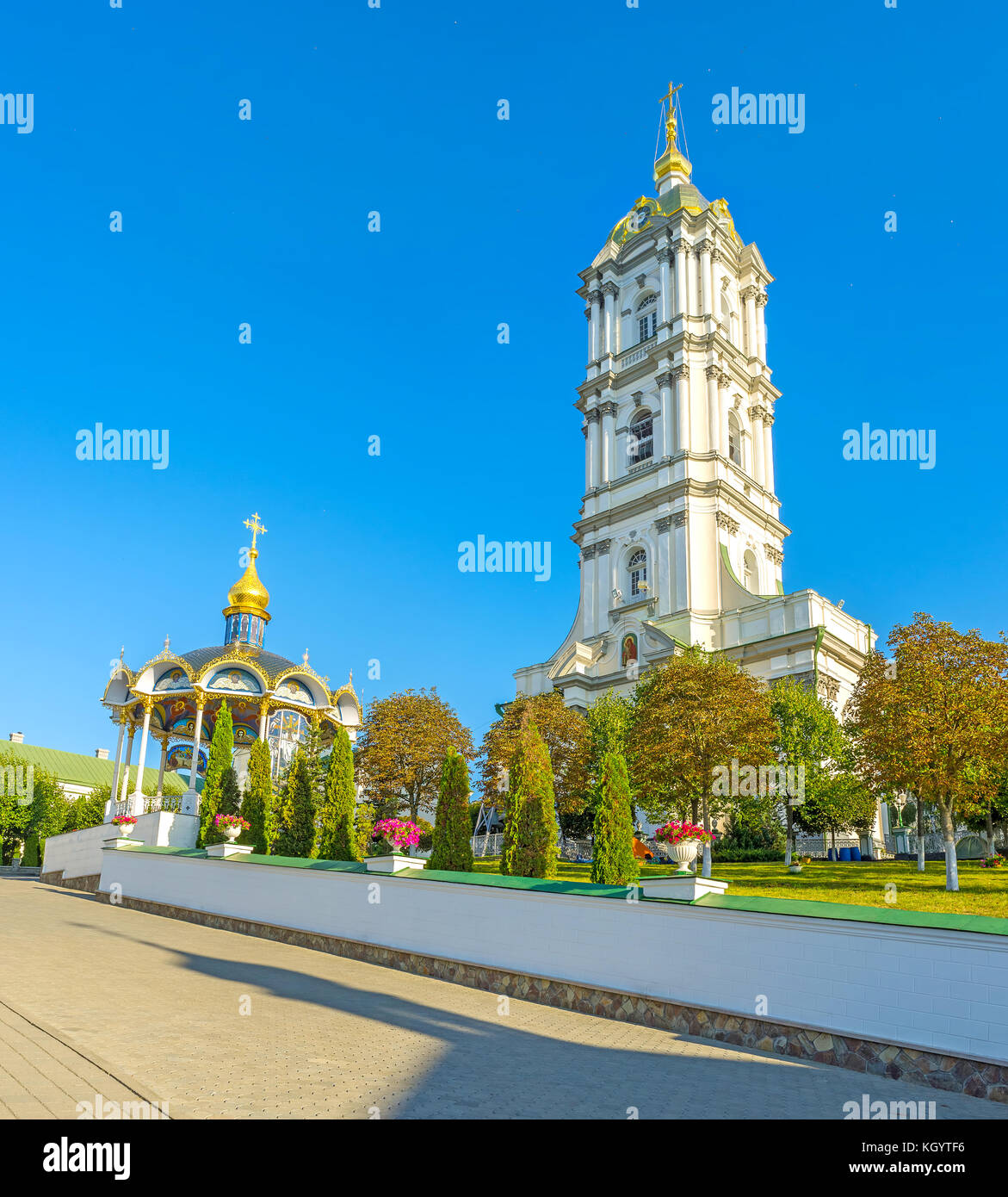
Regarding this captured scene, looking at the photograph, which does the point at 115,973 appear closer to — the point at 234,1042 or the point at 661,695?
the point at 234,1042

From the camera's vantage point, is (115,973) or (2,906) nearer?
(115,973)

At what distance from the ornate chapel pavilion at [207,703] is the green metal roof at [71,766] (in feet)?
105

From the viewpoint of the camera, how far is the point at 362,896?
15.9m

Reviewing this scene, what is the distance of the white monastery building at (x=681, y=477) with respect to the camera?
4278cm

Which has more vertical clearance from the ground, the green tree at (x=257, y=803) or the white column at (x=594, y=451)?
the white column at (x=594, y=451)

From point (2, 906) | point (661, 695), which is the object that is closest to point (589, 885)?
point (661, 695)

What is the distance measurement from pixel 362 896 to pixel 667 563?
3360cm

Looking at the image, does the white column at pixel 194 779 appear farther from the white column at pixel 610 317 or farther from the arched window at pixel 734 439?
the white column at pixel 610 317

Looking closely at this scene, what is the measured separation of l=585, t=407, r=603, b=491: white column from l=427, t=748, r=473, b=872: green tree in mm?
35600

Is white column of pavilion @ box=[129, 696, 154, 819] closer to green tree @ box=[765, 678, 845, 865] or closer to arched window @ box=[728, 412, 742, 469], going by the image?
green tree @ box=[765, 678, 845, 865]

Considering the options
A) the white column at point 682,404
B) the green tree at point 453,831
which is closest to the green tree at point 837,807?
the green tree at point 453,831

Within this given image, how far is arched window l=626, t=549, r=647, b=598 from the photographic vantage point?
159 ft

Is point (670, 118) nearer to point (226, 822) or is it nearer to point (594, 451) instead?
point (594, 451)

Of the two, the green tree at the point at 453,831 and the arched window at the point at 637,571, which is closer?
the green tree at the point at 453,831
